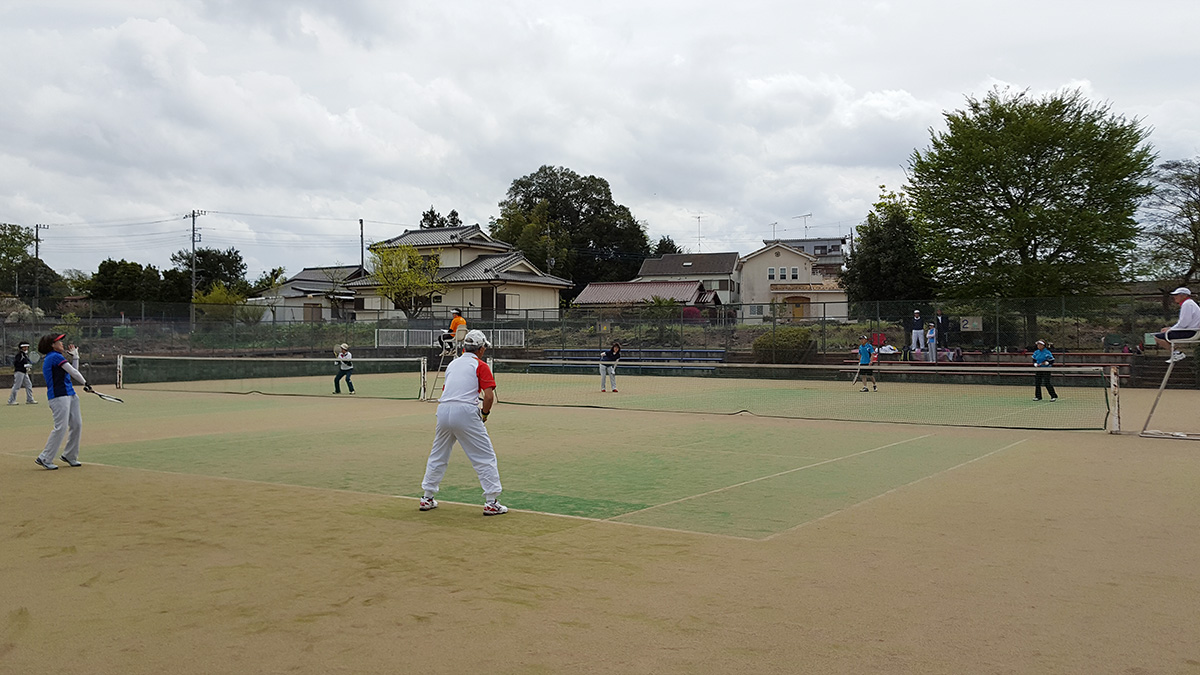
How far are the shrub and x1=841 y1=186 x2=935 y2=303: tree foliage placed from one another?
1309 centimetres

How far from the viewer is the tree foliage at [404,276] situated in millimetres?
58656

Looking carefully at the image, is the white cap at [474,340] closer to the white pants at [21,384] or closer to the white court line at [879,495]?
the white court line at [879,495]

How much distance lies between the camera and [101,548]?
24.1 ft

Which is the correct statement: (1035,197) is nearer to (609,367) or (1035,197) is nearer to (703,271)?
(609,367)

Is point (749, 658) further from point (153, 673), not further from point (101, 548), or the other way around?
point (101, 548)

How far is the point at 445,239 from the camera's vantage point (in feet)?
211

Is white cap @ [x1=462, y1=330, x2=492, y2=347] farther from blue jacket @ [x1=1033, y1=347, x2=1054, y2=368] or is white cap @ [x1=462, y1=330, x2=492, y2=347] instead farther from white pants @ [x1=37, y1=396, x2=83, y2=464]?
blue jacket @ [x1=1033, y1=347, x2=1054, y2=368]

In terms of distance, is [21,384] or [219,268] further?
[219,268]

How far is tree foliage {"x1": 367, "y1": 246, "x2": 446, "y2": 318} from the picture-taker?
5866cm

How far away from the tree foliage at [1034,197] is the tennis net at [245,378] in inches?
968

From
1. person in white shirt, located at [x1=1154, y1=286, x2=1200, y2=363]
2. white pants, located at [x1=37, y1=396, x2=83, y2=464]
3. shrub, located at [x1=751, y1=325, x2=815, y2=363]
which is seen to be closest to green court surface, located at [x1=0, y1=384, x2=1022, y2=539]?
white pants, located at [x1=37, y1=396, x2=83, y2=464]

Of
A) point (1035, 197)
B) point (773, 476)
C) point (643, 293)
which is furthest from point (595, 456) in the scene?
point (643, 293)

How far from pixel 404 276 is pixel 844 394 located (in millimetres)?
38297

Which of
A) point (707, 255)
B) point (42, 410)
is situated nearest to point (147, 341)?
point (42, 410)
